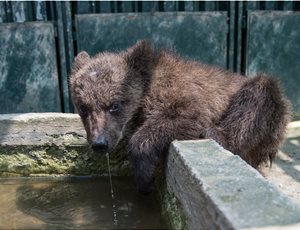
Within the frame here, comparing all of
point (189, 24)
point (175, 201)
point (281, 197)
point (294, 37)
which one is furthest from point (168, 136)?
point (294, 37)

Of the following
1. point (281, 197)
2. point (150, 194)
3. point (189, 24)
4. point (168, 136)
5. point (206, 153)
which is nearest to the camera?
point (281, 197)

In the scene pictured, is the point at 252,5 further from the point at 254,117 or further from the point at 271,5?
the point at 254,117

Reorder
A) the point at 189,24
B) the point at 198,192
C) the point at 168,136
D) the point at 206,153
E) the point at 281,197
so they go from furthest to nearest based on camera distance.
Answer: the point at 189,24, the point at 168,136, the point at 206,153, the point at 198,192, the point at 281,197

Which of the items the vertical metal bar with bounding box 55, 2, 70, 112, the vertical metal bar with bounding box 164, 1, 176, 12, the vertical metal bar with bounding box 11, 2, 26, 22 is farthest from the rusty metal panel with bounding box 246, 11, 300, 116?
the vertical metal bar with bounding box 11, 2, 26, 22

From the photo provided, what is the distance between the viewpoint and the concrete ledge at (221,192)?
2.31 meters

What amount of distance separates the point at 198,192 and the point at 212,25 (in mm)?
4115

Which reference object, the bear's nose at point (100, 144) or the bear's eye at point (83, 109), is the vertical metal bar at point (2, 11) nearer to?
the bear's eye at point (83, 109)

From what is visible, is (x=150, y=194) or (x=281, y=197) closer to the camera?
(x=281, y=197)

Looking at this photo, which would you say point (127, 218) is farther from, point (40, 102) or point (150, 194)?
point (40, 102)

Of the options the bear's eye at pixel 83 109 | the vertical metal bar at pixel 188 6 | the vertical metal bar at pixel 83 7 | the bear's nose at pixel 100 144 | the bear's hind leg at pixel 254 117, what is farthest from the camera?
the vertical metal bar at pixel 188 6

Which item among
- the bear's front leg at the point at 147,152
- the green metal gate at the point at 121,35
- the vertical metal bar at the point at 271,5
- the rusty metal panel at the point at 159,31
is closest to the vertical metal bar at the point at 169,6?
the green metal gate at the point at 121,35

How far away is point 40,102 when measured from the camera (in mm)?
6648

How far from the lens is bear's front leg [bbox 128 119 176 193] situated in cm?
389

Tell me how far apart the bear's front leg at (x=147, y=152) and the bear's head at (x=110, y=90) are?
23 centimetres
